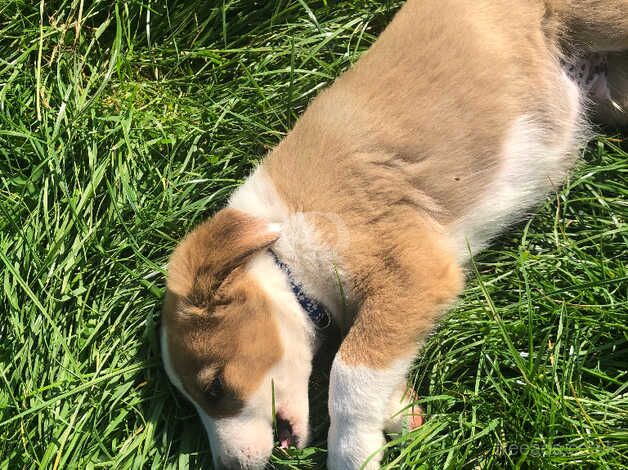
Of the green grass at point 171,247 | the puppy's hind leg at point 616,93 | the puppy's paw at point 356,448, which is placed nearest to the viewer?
the puppy's paw at point 356,448

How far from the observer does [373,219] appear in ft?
11.6

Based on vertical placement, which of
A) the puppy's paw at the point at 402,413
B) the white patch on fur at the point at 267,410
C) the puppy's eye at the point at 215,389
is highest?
the puppy's eye at the point at 215,389

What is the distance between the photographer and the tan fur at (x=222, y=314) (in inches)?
132

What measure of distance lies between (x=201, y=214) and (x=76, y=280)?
82 centimetres

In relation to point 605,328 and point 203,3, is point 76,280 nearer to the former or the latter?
point 203,3

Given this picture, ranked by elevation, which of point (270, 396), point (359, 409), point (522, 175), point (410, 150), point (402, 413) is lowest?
point (402, 413)

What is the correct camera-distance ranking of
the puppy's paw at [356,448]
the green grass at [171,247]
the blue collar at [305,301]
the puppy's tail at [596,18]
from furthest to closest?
the puppy's tail at [596,18], the blue collar at [305,301], the green grass at [171,247], the puppy's paw at [356,448]

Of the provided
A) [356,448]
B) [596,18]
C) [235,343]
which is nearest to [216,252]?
[235,343]

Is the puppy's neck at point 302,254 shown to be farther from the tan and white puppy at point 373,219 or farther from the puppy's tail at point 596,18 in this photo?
the puppy's tail at point 596,18

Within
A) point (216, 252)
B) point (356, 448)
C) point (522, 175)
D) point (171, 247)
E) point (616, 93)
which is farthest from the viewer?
point (171, 247)

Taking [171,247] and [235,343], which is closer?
[235,343]

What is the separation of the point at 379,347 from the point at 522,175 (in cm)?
122

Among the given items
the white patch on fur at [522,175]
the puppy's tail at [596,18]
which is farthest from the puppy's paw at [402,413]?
the puppy's tail at [596,18]

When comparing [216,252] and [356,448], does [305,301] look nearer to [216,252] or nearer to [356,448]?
[216,252]
